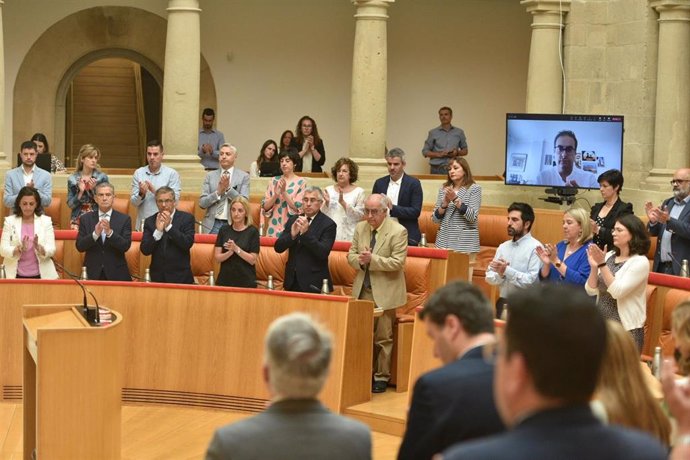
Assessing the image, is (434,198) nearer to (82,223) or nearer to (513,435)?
(82,223)

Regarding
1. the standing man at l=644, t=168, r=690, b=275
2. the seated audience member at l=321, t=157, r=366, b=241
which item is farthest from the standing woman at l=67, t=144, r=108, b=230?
the standing man at l=644, t=168, r=690, b=275

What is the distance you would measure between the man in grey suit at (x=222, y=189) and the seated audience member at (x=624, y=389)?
25.6 feet

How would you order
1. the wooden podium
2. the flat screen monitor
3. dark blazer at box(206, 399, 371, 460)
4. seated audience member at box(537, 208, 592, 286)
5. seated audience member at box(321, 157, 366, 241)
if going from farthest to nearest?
the flat screen monitor
seated audience member at box(321, 157, 366, 241)
seated audience member at box(537, 208, 592, 286)
the wooden podium
dark blazer at box(206, 399, 371, 460)

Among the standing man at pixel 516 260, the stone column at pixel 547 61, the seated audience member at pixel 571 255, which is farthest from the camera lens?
the stone column at pixel 547 61

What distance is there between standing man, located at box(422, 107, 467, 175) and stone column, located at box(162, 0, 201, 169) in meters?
3.06

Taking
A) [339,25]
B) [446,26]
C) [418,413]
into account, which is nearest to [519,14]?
[446,26]

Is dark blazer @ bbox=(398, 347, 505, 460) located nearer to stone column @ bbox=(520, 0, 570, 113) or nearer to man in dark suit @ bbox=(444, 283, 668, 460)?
man in dark suit @ bbox=(444, 283, 668, 460)

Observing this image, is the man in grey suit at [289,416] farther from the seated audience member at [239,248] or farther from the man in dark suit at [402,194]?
the man in dark suit at [402,194]

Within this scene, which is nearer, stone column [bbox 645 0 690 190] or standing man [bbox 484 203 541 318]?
standing man [bbox 484 203 541 318]

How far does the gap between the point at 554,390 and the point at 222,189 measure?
9.14m

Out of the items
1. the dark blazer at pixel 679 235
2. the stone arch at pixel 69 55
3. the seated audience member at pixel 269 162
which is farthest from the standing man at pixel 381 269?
the stone arch at pixel 69 55

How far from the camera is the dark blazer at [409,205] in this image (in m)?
10.9

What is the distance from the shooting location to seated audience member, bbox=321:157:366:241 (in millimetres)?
10578

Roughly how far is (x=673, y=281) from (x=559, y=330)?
6.27m
